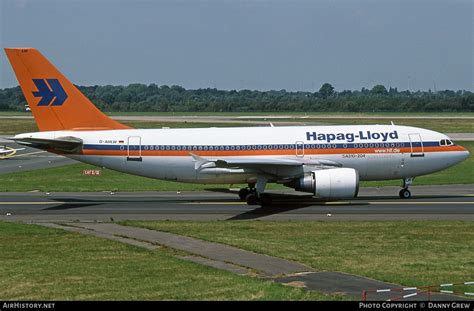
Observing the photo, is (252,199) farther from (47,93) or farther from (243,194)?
(47,93)

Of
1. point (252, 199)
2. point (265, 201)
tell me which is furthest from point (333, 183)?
point (252, 199)

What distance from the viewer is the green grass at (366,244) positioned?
24.5m

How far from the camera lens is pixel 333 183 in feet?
131

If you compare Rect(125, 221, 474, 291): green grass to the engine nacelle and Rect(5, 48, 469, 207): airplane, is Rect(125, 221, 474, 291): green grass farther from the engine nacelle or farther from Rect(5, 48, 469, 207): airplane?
Rect(5, 48, 469, 207): airplane

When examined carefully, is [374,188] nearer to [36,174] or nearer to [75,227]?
[75,227]

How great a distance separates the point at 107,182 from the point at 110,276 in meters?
31.5

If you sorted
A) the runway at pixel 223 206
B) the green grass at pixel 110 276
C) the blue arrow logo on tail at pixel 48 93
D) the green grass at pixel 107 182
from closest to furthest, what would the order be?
the green grass at pixel 110 276
the runway at pixel 223 206
the blue arrow logo on tail at pixel 48 93
the green grass at pixel 107 182

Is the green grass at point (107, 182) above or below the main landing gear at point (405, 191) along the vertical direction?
below

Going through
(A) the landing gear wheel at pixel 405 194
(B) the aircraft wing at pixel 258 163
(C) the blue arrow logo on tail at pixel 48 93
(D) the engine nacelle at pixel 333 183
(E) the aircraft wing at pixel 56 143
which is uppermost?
(C) the blue arrow logo on tail at pixel 48 93

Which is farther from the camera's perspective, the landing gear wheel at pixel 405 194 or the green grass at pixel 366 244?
the landing gear wheel at pixel 405 194

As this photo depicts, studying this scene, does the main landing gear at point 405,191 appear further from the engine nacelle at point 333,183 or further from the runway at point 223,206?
the engine nacelle at point 333,183

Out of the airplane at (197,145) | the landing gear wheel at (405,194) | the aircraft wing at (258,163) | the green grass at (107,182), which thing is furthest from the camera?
the green grass at (107,182)

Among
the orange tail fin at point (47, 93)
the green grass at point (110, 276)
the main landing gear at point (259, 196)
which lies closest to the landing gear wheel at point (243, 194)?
the main landing gear at point (259, 196)

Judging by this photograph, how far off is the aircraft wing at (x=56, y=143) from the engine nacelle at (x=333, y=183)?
12343 millimetres
